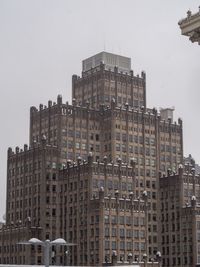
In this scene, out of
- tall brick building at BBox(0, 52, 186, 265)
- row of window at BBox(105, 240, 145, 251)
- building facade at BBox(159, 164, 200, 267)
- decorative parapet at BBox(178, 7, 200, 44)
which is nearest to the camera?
decorative parapet at BBox(178, 7, 200, 44)

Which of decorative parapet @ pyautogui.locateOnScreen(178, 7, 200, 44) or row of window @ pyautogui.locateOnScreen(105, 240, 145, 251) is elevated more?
decorative parapet @ pyautogui.locateOnScreen(178, 7, 200, 44)

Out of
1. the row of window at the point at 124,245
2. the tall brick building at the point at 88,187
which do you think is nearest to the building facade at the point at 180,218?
the tall brick building at the point at 88,187

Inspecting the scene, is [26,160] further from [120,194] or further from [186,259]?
[186,259]

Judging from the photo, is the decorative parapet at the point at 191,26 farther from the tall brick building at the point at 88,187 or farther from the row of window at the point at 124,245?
the row of window at the point at 124,245

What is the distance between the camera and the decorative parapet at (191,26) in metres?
33.2

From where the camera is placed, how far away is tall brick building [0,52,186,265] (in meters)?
169

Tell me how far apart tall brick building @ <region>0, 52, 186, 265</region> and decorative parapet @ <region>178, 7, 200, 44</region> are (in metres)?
133

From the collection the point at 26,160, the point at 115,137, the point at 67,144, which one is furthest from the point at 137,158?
the point at 26,160

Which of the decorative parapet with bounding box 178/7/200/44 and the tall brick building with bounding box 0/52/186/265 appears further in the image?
the tall brick building with bounding box 0/52/186/265

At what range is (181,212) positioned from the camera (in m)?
185

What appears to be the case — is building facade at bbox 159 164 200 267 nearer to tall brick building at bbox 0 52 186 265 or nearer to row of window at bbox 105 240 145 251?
tall brick building at bbox 0 52 186 265

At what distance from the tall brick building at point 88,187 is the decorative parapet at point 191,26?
133 m

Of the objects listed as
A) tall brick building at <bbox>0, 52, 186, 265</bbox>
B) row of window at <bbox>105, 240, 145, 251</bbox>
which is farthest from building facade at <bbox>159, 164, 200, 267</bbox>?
row of window at <bbox>105, 240, 145, 251</bbox>

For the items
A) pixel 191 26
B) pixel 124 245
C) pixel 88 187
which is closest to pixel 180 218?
pixel 124 245
